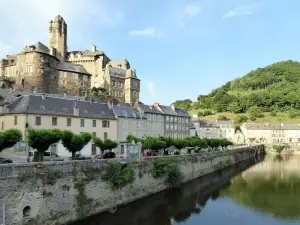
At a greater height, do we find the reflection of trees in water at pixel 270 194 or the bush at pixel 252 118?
the bush at pixel 252 118

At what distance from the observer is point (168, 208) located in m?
26.6

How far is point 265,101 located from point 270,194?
129m

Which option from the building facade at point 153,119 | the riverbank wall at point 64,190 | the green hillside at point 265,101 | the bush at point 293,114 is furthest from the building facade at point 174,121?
the bush at point 293,114

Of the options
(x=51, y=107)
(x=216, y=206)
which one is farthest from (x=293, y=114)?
(x=51, y=107)

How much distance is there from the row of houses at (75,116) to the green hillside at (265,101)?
326 feet

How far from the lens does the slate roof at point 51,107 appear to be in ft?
116

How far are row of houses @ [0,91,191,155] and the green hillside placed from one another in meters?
99.5

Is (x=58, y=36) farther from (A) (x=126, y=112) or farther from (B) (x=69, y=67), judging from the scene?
(A) (x=126, y=112)

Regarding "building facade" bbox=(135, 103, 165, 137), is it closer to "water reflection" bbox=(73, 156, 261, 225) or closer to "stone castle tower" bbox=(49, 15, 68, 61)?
"water reflection" bbox=(73, 156, 261, 225)

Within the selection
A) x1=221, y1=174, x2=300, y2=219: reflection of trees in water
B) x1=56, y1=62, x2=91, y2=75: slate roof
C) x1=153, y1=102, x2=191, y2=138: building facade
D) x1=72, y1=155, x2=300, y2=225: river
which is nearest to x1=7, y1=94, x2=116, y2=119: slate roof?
x1=72, y1=155, x2=300, y2=225: river

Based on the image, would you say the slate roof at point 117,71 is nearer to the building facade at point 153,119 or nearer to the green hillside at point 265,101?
the building facade at point 153,119

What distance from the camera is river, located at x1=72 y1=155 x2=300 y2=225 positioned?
23.4 meters

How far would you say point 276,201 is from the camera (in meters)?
30.6

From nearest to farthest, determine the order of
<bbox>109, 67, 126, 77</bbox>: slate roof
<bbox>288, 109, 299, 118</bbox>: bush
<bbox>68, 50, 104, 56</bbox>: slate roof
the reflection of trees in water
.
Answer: the reflection of trees in water → <bbox>109, 67, 126, 77</bbox>: slate roof → <bbox>68, 50, 104, 56</bbox>: slate roof → <bbox>288, 109, 299, 118</bbox>: bush
